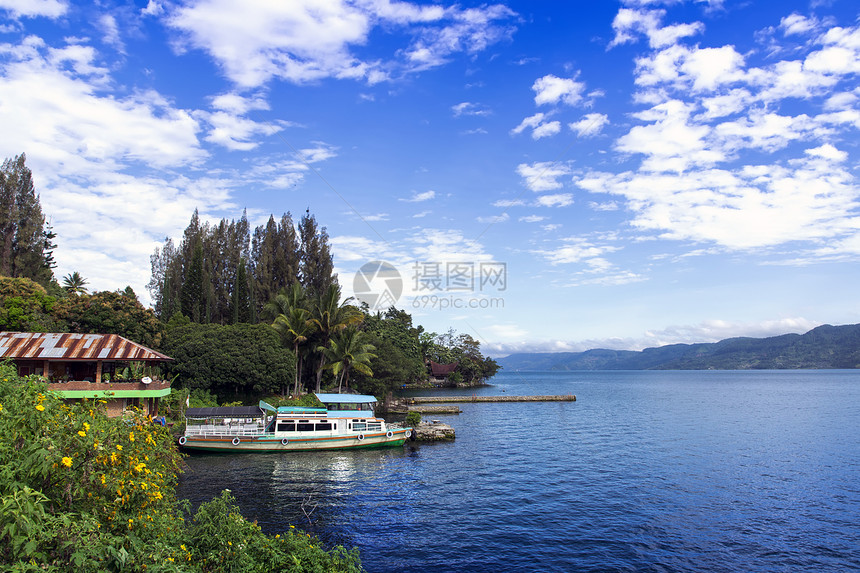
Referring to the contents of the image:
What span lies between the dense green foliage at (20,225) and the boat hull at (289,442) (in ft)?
127

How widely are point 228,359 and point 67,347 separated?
47.9ft

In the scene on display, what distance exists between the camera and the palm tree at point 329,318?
55.3m

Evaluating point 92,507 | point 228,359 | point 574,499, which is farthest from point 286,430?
point 92,507

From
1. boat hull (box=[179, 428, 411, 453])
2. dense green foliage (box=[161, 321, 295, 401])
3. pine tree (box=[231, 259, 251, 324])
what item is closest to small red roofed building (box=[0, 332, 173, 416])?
boat hull (box=[179, 428, 411, 453])

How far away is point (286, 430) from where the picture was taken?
34.5 m

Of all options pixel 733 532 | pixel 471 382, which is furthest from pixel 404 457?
pixel 471 382

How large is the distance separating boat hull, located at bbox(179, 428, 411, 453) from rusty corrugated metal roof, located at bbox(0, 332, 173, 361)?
808 centimetres

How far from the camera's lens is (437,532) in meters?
19.2

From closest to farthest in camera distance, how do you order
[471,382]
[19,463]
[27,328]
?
[19,463]
[27,328]
[471,382]

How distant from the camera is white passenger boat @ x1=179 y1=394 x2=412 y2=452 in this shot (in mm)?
32500

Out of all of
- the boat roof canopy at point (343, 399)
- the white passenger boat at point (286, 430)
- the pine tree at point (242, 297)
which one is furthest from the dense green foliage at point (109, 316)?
the pine tree at point (242, 297)

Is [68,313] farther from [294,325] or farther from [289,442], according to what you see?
[289,442]

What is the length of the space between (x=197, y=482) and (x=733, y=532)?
24.4 m

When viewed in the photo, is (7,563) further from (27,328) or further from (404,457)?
(27,328)
